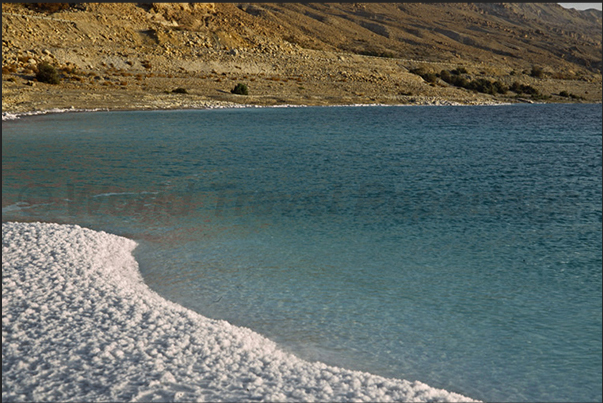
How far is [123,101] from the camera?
143 feet

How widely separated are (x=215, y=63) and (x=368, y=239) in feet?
187

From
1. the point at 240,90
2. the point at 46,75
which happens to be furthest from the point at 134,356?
the point at 240,90

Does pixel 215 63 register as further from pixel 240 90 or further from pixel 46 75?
pixel 46 75

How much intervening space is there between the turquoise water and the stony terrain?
20516mm

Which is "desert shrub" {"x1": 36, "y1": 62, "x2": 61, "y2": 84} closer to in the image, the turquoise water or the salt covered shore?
the turquoise water

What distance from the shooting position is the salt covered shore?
17.4 ft

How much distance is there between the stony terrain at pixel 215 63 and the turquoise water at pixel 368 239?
20516 millimetres

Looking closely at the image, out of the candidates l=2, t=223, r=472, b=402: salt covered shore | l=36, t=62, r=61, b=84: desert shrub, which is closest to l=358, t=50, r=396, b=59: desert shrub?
l=36, t=62, r=61, b=84: desert shrub

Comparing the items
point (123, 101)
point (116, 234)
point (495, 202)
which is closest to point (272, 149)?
point (495, 202)

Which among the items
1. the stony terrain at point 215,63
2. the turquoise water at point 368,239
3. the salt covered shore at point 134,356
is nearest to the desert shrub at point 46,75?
the stony terrain at point 215,63

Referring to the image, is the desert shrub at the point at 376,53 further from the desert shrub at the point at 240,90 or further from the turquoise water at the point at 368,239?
the turquoise water at the point at 368,239

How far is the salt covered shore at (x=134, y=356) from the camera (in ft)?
17.4

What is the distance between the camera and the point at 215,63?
214ft

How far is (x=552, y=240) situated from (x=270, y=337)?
26.5ft
